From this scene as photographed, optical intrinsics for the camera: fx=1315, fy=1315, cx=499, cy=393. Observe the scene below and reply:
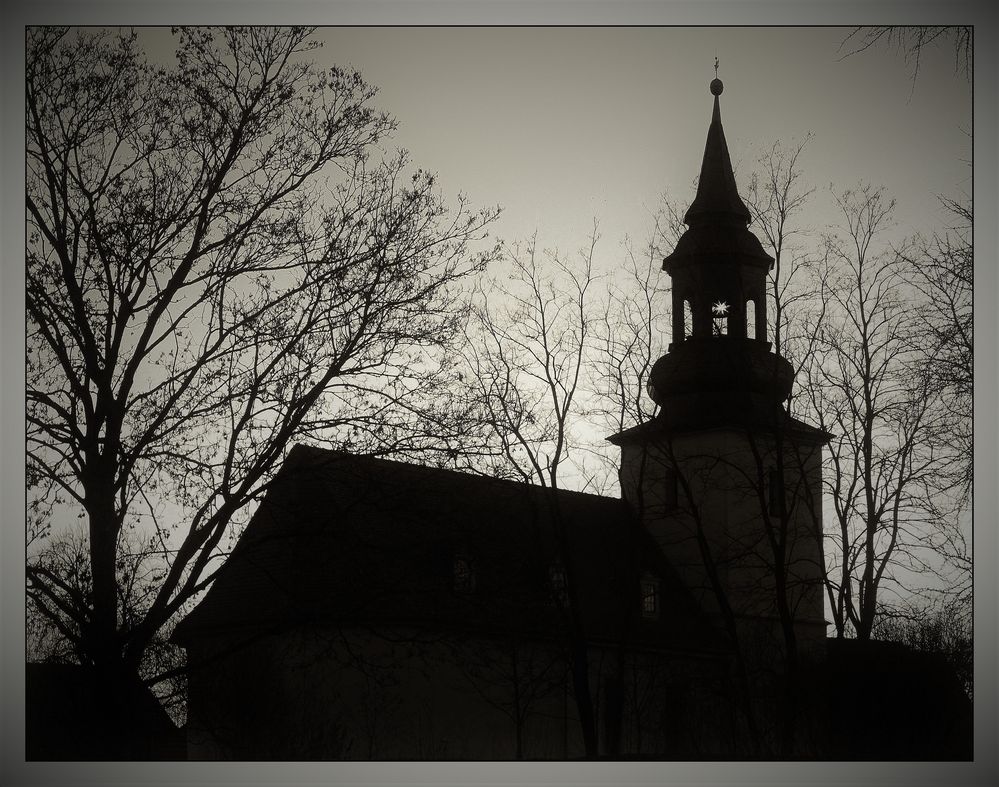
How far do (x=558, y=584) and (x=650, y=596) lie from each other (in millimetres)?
3835

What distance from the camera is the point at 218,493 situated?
8.76 meters

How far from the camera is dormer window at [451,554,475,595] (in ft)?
36.1

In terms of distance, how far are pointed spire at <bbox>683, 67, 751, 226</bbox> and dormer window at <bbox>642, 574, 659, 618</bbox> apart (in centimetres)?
600

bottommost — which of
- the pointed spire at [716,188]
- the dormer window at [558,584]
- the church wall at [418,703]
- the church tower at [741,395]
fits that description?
the church wall at [418,703]

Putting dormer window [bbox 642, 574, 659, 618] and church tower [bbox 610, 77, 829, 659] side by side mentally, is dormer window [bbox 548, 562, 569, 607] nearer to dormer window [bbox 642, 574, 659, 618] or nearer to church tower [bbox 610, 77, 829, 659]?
church tower [bbox 610, 77, 829, 659]

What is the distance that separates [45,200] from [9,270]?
916 millimetres

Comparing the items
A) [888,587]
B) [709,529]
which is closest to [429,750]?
[888,587]

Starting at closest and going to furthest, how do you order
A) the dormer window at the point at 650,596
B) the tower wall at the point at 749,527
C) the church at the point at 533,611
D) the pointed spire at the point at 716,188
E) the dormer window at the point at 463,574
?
1. the church at the point at 533,611
2. the pointed spire at the point at 716,188
3. the dormer window at the point at 463,574
4. the tower wall at the point at 749,527
5. the dormer window at the point at 650,596

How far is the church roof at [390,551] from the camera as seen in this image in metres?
9.16

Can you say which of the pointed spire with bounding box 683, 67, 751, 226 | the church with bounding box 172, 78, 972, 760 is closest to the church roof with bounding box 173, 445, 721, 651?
the church with bounding box 172, 78, 972, 760

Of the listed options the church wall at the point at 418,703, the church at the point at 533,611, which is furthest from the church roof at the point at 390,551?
the church wall at the point at 418,703

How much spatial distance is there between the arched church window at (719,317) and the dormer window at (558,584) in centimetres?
271

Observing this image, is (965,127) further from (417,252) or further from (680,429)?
(680,429)
